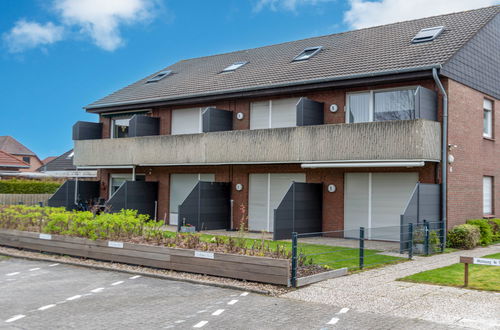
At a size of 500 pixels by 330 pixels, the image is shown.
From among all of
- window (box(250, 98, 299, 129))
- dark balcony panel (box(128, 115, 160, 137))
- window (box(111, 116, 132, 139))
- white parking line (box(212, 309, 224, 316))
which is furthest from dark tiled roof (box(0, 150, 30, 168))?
white parking line (box(212, 309, 224, 316))

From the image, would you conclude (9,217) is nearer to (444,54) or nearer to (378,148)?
(378,148)

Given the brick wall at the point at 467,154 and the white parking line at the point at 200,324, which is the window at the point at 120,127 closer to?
the brick wall at the point at 467,154

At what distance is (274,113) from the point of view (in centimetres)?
2073

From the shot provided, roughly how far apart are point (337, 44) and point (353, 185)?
716cm

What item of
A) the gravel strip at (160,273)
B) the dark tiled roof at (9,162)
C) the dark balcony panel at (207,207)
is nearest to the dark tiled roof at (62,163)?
the dark tiled roof at (9,162)

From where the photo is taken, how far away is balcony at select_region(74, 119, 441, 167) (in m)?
16.0

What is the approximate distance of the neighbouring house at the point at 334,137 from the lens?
16.7m

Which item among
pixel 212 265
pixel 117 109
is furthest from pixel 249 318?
pixel 117 109

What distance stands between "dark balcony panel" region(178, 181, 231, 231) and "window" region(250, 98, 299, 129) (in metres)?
2.84

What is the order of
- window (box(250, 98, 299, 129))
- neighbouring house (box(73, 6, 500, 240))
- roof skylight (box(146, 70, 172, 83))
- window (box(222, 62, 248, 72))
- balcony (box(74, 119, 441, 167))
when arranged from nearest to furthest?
balcony (box(74, 119, 441, 167)) < neighbouring house (box(73, 6, 500, 240)) < window (box(250, 98, 299, 129)) < window (box(222, 62, 248, 72)) < roof skylight (box(146, 70, 172, 83))

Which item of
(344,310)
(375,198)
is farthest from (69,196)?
(344,310)

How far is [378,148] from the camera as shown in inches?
649

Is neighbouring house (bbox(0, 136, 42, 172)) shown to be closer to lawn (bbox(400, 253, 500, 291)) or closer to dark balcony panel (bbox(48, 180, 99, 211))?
dark balcony panel (bbox(48, 180, 99, 211))

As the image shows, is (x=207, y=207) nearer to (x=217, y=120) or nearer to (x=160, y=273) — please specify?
(x=217, y=120)
